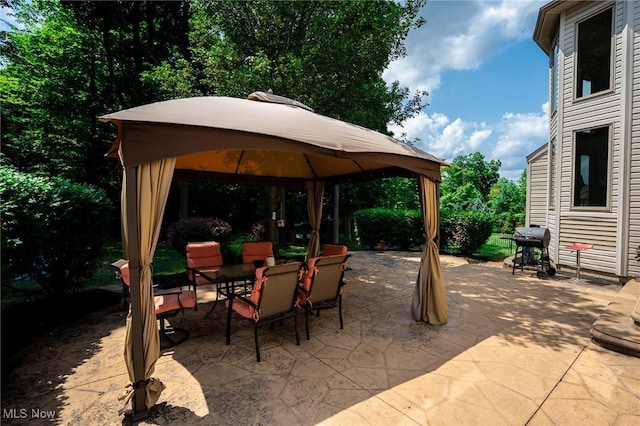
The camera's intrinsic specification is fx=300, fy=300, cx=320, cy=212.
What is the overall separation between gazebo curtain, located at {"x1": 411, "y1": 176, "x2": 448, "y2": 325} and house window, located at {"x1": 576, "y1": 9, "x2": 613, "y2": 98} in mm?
5779

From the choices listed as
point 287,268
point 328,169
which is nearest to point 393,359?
point 287,268

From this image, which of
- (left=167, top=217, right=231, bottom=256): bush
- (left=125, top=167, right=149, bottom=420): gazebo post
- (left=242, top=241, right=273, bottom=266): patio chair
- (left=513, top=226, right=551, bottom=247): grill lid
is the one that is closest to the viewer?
(left=125, top=167, right=149, bottom=420): gazebo post

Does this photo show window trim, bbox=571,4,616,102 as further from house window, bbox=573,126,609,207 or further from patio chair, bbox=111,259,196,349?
patio chair, bbox=111,259,196,349

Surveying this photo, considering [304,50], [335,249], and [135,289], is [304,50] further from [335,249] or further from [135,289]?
[135,289]

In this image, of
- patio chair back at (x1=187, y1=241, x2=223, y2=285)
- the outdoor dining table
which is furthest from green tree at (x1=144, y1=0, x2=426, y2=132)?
the outdoor dining table

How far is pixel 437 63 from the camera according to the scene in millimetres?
9078

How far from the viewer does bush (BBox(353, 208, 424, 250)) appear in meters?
11.2

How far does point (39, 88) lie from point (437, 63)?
13.6 m

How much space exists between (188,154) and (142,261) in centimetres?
100

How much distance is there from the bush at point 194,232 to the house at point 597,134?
28.8 ft

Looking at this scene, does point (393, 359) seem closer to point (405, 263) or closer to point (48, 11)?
point (405, 263)

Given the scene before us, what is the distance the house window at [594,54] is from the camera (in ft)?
22.2

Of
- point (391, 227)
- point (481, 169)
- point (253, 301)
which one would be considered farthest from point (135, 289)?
point (481, 169)

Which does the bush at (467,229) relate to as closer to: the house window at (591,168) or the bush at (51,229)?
the house window at (591,168)
